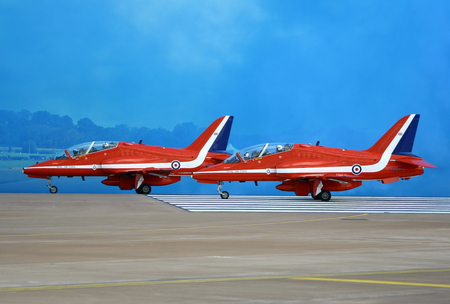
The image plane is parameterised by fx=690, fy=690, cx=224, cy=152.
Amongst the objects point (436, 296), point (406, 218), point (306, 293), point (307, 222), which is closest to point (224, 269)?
point (306, 293)

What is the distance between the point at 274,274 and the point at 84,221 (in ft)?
32.0

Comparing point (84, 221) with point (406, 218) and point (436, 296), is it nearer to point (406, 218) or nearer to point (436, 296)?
point (406, 218)

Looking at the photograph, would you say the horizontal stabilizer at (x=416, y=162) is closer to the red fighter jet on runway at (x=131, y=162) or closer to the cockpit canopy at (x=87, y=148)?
the red fighter jet on runway at (x=131, y=162)

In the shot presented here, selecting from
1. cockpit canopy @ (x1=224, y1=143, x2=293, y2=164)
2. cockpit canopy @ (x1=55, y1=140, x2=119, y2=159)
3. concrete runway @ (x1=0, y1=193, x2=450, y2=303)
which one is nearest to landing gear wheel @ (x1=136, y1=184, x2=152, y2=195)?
cockpit canopy @ (x1=55, y1=140, x2=119, y2=159)

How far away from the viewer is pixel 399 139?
1193 inches

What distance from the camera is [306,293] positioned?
6.98m

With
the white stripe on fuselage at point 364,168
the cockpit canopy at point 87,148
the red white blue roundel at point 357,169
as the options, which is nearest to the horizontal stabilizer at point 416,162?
the white stripe on fuselage at point 364,168

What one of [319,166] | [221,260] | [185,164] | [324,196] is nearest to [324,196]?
[324,196]

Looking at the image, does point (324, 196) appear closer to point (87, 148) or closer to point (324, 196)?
point (324, 196)

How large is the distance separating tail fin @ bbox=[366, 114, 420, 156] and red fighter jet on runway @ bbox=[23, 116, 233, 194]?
8.54 metres

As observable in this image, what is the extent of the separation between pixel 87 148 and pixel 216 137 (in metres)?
6.51

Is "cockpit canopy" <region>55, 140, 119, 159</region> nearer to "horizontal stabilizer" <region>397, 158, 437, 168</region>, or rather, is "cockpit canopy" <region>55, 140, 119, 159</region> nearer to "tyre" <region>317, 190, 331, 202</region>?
"tyre" <region>317, 190, 331, 202</region>

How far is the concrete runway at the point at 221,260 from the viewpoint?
22.7 feet

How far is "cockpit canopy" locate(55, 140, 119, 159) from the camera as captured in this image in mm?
32781
